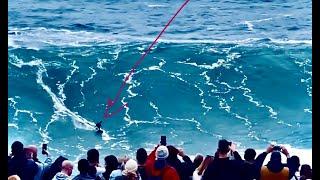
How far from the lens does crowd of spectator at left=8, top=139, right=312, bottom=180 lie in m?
7.34

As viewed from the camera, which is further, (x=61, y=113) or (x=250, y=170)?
(x=61, y=113)

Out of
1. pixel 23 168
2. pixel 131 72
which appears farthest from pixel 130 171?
pixel 131 72

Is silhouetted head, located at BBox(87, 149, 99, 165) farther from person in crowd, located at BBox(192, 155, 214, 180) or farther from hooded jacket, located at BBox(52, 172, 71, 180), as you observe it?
person in crowd, located at BBox(192, 155, 214, 180)

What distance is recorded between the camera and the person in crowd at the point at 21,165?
300 inches

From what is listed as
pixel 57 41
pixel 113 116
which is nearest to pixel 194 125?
pixel 113 116

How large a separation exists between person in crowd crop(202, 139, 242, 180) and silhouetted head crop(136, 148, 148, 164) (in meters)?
0.72

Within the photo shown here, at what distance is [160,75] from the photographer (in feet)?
57.9

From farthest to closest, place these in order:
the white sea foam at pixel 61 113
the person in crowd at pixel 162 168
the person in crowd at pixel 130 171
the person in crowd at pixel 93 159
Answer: the white sea foam at pixel 61 113, the person in crowd at pixel 93 159, the person in crowd at pixel 162 168, the person in crowd at pixel 130 171

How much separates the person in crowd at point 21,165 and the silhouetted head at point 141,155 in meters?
1.19

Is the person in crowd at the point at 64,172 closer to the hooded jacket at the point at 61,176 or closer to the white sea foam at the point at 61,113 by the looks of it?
the hooded jacket at the point at 61,176

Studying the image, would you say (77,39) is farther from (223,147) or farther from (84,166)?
(223,147)

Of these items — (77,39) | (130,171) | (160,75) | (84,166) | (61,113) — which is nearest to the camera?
(130,171)

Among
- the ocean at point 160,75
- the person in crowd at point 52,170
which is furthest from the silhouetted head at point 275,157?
the ocean at point 160,75

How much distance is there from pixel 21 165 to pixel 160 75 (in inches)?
402
